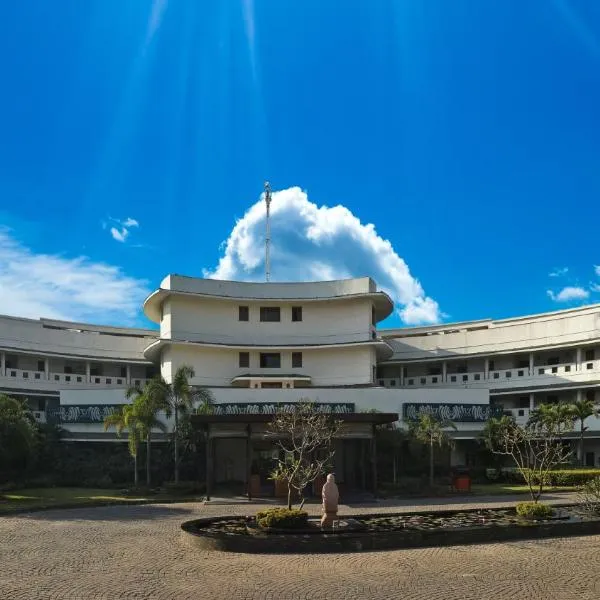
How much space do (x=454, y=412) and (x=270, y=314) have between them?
14.6 metres

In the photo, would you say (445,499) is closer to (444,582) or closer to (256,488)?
(256,488)

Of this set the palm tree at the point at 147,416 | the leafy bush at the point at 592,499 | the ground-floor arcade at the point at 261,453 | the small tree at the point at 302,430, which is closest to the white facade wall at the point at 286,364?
the ground-floor arcade at the point at 261,453

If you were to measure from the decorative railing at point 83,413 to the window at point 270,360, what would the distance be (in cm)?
1155

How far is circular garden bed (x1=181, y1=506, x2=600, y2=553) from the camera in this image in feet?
53.7

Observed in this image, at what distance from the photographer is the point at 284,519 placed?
18312 millimetres

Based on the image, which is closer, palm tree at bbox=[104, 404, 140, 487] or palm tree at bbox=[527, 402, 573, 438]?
palm tree at bbox=[104, 404, 140, 487]

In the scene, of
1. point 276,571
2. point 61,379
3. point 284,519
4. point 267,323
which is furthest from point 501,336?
point 276,571

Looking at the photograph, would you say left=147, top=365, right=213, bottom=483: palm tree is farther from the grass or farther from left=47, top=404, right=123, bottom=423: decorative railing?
left=47, top=404, right=123, bottom=423: decorative railing

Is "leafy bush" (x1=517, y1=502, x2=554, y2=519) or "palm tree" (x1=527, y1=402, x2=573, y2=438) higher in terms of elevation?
"palm tree" (x1=527, y1=402, x2=573, y2=438)

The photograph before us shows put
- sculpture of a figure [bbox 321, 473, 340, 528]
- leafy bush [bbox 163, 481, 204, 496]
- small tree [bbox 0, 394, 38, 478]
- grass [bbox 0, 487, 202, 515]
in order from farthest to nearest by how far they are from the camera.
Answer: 1. leafy bush [bbox 163, 481, 204, 496]
2. small tree [bbox 0, 394, 38, 478]
3. grass [bbox 0, 487, 202, 515]
4. sculpture of a figure [bbox 321, 473, 340, 528]

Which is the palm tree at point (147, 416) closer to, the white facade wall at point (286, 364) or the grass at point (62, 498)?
the grass at point (62, 498)

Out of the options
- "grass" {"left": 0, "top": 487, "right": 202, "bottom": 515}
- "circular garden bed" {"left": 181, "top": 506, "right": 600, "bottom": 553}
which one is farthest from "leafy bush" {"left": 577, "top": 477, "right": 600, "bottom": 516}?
"grass" {"left": 0, "top": 487, "right": 202, "bottom": 515}

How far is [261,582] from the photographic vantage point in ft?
43.3

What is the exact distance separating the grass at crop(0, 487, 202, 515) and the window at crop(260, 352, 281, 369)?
54.3 ft
